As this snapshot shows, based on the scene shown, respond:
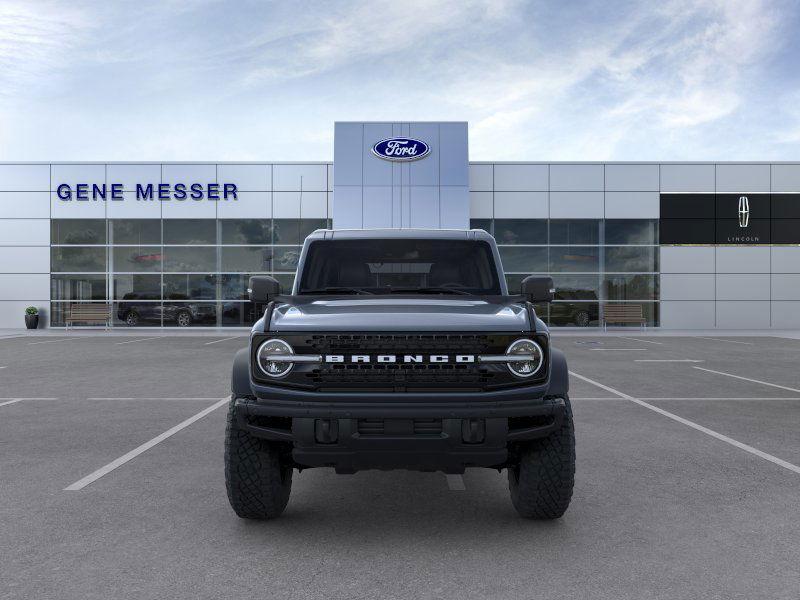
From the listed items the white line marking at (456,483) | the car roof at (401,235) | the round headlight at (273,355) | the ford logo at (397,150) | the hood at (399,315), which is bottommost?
the white line marking at (456,483)

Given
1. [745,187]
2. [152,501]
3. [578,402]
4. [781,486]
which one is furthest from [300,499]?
[745,187]

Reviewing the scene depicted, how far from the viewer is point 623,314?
28453 millimetres

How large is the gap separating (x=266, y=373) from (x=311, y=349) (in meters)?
0.31

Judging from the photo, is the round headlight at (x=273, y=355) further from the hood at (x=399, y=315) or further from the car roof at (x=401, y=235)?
the car roof at (x=401, y=235)

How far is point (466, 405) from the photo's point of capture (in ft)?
12.5

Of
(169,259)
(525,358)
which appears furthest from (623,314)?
(525,358)

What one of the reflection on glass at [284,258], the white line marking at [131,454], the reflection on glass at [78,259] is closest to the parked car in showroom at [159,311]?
the reflection on glass at [78,259]

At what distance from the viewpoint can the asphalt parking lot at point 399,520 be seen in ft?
11.2

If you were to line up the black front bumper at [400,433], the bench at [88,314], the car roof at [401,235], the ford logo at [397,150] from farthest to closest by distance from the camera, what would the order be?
the bench at [88,314]
the ford logo at [397,150]
the car roof at [401,235]
the black front bumper at [400,433]

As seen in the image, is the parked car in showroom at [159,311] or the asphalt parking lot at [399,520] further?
the parked car in showroom at [159,311]

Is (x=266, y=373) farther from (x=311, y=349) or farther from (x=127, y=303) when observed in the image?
(x=127, y=303)

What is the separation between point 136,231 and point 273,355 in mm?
27776

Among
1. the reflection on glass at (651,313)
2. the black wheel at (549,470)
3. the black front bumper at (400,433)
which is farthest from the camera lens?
the reflection on glass at (651,313)

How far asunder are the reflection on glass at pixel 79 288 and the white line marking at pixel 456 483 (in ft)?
89.4
